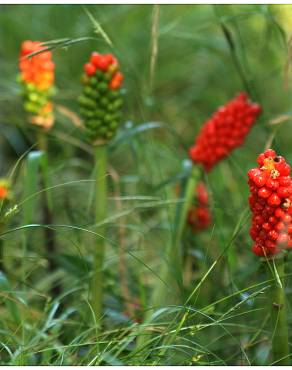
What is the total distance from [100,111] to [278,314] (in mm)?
654

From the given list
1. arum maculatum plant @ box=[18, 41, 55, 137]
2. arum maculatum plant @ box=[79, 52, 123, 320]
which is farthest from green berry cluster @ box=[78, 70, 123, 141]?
arum maculatum plant @ box=[18, 41, 55, 137]

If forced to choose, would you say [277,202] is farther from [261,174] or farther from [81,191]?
[81,191]

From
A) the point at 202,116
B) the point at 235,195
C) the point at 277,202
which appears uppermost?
the point at 277,202

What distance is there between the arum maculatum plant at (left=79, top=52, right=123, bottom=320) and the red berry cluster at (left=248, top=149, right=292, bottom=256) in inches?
19.0

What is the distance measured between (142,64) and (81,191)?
0.80m

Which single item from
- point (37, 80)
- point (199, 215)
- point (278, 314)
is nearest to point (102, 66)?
point (37, 80)

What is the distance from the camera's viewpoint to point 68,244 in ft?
7.39

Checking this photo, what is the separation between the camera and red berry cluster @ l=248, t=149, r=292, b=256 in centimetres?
121

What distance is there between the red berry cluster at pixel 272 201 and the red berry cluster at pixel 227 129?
22.0 inches

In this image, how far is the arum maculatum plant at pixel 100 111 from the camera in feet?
5.40

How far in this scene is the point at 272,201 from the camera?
1212 mm

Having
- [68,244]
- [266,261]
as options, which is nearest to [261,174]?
[266,261]

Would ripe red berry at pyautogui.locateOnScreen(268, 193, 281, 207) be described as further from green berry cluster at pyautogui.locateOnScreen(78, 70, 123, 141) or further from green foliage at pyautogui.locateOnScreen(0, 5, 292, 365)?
green berry cluster at pyautogui.locateOnScreen(78, 70, 123, 141)

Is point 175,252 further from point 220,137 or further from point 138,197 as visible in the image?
point 220,137
